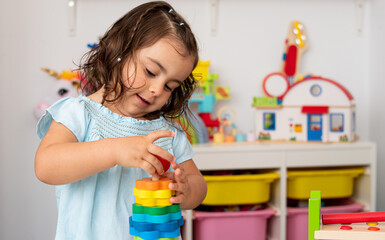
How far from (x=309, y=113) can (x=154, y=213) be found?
4.81 ft

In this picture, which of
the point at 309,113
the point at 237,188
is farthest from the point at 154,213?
the point at 309,113

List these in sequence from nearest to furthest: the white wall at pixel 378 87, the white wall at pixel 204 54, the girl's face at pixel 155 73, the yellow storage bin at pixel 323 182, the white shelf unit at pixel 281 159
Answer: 1. the girl's face at pixel 155 73
2. the white shelf unit at pixel 281 159
3. the yellow storage bin at pixel 323 182
4. the white wall at pixel 204 54
5. the white wall at pixel 378 87

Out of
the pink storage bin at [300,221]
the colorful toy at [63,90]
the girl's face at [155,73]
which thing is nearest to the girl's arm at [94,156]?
the girl's face at [155,73]

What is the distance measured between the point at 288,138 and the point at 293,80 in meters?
0.29

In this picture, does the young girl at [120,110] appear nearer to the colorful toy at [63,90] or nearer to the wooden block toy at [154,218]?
the wooden block toy at [154,218]

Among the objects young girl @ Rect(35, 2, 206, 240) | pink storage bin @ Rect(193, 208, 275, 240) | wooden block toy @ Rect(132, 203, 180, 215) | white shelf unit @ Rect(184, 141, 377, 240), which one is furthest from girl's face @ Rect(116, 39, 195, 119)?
pink storage bin @ Rect(193, 208, 275, 240)

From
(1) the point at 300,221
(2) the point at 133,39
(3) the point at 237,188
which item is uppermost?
(2) the point at 133,39

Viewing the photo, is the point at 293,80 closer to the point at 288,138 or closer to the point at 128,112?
the point at 288,138

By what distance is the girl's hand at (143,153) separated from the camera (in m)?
0.58

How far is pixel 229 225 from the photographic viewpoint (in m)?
1.68

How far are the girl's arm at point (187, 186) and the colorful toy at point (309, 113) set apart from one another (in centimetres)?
109

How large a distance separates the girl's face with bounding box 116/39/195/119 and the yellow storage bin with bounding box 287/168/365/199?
1.10 meters

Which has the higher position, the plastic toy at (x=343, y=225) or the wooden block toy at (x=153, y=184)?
the wooden block toy at (x=153, y=184)

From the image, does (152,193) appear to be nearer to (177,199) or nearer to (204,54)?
(177,199)
